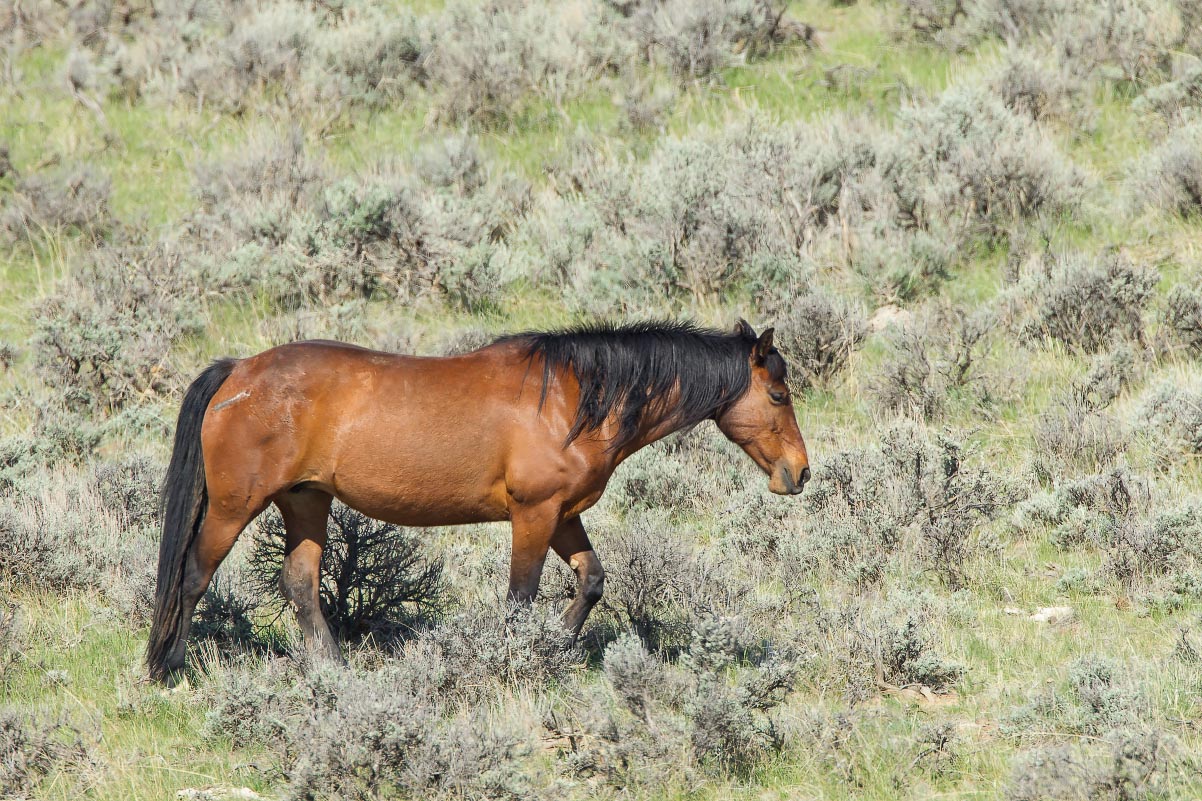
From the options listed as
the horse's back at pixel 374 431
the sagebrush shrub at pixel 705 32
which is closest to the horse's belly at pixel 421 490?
the horse's back at pixel 374 431

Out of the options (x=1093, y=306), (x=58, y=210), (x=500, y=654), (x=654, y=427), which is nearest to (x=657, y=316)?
(x=1093, y=306)

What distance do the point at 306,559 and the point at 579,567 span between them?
4.36 ft

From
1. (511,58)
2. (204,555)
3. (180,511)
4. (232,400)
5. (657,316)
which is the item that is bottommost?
(657,316)

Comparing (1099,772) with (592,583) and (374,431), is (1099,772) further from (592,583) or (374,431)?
(374,431)

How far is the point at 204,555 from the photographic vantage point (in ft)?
19.3

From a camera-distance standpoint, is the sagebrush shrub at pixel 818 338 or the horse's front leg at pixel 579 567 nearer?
the horse's front leg at pixel 579 567

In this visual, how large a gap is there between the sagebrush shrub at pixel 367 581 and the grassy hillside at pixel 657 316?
1.4 inches

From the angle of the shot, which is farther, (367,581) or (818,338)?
(818,338)

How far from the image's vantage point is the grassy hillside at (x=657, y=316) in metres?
5.21

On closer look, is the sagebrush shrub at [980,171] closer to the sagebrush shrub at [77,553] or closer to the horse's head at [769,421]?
the horse's head at [769,421]

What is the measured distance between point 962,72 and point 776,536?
→ 8.24 meters

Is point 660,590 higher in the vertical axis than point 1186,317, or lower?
higher

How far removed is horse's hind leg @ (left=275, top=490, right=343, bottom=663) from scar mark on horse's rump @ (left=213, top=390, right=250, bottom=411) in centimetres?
52

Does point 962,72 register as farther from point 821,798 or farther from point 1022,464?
point 821,798
